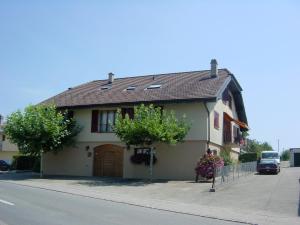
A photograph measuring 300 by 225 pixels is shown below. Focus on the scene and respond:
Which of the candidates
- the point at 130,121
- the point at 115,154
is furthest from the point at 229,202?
the point at 115,154

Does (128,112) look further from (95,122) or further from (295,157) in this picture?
(295,157)

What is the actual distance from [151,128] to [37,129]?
9.43 m

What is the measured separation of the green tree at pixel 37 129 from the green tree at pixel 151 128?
5.93 m

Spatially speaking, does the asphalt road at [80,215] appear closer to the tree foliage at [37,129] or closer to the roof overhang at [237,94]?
the tree foliage at [37,129]

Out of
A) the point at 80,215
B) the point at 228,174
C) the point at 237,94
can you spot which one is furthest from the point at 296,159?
the point at 80,215

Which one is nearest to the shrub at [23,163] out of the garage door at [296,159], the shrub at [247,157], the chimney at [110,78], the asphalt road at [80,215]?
the chimney at [110,78]

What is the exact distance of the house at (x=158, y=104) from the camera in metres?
30.9

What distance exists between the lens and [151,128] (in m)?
28.3

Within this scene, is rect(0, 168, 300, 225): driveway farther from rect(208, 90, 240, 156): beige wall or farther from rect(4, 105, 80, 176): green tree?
rect(4, 105, 80, 176): green tree

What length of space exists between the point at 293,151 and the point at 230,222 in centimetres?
5008

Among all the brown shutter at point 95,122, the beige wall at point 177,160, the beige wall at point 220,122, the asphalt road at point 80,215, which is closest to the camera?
the asphalt road at point 80,215

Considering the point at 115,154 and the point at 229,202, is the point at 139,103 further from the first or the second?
the point at 229,202

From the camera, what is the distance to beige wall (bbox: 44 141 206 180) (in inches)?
1210

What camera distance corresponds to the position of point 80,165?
117 feet
